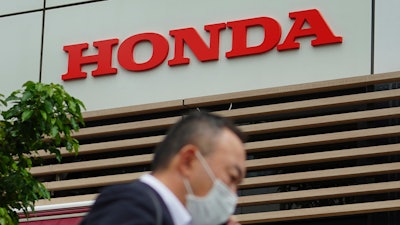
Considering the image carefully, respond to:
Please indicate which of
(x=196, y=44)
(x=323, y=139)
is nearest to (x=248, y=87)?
(x=196, y=44)

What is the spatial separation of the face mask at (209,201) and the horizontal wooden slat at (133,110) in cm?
849

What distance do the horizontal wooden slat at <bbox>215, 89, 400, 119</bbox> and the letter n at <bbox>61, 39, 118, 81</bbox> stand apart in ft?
5.20

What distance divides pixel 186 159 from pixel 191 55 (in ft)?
29.0

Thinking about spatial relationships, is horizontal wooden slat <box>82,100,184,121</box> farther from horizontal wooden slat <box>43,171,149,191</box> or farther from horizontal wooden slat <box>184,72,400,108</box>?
horizontal wooden slat <box>43,171,149,191</box>

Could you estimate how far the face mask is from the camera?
321 centimetres

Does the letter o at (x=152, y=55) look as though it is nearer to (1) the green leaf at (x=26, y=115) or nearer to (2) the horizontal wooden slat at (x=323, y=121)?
(2) the horizontal wooden slat at (x=323, y=121)

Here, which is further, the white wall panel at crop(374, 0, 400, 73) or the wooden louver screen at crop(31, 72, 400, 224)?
the white wall panel at crop(374, 0, 400, 73)

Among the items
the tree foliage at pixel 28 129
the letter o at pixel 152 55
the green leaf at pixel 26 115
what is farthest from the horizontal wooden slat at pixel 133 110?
the green leaf at pixel 26 115

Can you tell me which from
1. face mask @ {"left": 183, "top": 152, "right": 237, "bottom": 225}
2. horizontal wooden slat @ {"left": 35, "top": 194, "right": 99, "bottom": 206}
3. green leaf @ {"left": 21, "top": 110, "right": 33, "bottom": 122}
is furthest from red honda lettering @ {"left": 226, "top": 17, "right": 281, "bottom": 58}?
face mask @ {"left": 183, "top": 152, "right": 237, "bottom": 225}

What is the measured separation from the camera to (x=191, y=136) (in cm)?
322

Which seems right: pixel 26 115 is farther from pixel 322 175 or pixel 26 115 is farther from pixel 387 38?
pixel 387 38

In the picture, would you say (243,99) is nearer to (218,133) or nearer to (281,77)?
(281,77)

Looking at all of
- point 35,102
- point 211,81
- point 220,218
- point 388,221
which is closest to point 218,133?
point 220,218

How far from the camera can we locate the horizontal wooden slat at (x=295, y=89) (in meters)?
10.9
